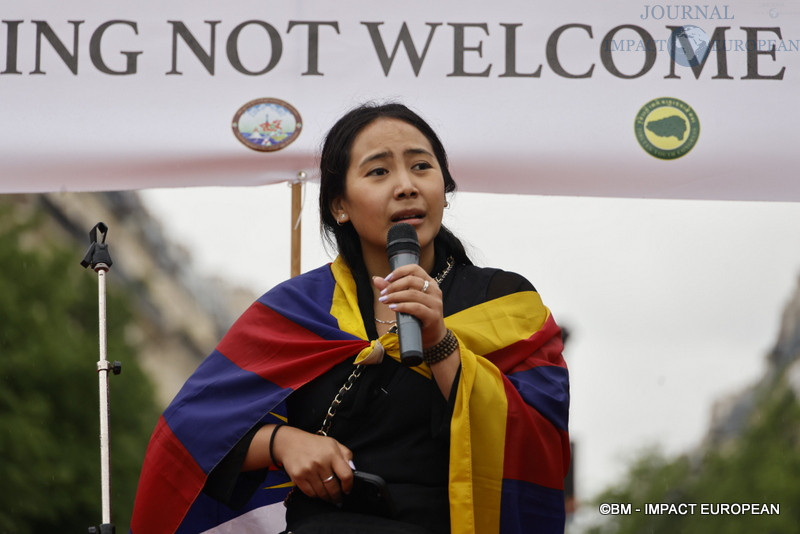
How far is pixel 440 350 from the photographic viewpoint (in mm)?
2285

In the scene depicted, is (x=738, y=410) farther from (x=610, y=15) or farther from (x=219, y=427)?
(x=219, y=427)

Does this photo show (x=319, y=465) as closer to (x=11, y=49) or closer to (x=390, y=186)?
(x=390, y=186)

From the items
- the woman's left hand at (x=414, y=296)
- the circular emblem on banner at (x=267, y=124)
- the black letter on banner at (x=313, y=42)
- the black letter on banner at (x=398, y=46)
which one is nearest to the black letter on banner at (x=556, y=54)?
the black letter on banner at (x=398, y=46)

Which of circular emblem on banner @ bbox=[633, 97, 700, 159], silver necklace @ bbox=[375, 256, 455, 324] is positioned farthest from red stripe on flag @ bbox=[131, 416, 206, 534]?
circular emblem on banner @ bbox=[633, 97, 700, 159]

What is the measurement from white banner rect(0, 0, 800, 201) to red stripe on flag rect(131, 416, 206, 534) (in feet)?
4.88

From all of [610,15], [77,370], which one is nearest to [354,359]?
[610,15]

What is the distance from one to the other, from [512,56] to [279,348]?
1756mm

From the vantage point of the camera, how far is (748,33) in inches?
154

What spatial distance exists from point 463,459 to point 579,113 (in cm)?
195

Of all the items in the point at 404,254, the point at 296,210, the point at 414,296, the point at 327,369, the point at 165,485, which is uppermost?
the point at 296,210

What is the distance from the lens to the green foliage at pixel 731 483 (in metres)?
5.08

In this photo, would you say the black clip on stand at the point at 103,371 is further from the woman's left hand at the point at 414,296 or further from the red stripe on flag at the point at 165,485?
the woman's left hand at the point at 414,296

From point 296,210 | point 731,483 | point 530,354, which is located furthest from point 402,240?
point 731,483

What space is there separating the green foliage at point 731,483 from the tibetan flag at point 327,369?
99.5 inches
